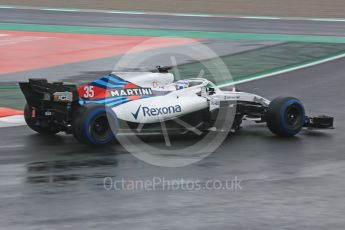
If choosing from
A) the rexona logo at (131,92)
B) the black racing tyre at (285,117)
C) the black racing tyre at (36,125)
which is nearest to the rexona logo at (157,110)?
the rexona logo at (131,92)

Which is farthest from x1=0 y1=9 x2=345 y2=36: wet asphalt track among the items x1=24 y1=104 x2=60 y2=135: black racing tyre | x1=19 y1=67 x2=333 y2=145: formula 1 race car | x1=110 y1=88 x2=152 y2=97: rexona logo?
x1=24 y1=104 x2=60 y2=135: black racing tyre

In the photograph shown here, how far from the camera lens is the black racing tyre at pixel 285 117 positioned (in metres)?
12.7

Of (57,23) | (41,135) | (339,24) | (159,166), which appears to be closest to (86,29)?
(57,23)

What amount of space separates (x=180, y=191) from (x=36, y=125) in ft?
12.3

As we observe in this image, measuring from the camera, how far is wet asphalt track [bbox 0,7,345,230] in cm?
819

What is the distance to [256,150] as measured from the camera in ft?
39.2

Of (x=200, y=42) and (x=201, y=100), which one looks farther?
(x=200, y=42)

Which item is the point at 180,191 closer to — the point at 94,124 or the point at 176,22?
the point at 94,124

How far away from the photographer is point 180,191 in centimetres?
944

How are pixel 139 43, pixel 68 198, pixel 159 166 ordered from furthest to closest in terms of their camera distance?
pixel 139 43 < pixel 159 166 < pixel 68 198

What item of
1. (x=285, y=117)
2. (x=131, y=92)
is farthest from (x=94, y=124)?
(x=285, y=117)

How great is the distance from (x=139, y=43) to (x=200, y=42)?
194 centimetres

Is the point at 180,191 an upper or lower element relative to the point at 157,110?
lower

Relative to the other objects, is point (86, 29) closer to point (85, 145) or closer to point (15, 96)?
point (15, 96)
